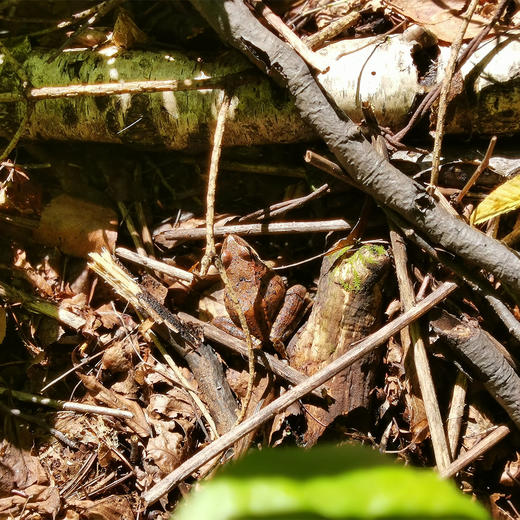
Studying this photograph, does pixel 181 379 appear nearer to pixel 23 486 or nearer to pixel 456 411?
pixel 23 486

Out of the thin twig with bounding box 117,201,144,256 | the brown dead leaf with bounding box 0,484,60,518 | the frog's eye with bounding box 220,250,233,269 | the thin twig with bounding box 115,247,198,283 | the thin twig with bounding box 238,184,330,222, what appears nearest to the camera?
the brown dead leaf with bounding box 0,484,60,518

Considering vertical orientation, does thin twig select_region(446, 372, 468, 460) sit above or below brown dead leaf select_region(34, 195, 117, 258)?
below

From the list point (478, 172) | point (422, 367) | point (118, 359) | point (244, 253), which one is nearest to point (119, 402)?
point (118, 359)

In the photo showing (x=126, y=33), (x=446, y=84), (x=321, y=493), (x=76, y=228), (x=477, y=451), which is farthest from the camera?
(x=76, y=228)

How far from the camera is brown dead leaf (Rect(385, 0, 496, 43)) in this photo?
9.12 feet

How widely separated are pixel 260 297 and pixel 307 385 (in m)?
0.66

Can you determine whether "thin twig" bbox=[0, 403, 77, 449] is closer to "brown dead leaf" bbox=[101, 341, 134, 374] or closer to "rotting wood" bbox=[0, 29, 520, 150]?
"brown dead leaf" bbox=[101, 341, 134, 374]

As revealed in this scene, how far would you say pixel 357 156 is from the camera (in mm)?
2672

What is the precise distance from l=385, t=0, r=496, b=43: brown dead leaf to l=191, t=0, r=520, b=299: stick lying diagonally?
77 centimetres

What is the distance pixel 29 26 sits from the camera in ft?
11.2

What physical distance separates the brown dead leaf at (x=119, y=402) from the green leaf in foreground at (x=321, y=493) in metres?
2.53

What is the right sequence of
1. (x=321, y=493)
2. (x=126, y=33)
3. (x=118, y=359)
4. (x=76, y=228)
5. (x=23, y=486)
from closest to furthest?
1. (x=321, y=493)
2. (x=23, y=486)
3. (x=126, y=33)
4. (x=118, y=359)
5. (x=76, y=228)

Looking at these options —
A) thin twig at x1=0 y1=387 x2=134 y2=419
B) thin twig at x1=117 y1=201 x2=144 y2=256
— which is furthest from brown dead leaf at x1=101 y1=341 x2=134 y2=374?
thin twig at x1=117 y1=201 x2=144 y2=256

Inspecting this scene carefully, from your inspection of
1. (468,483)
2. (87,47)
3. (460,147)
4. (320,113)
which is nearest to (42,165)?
(87,47)
